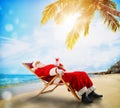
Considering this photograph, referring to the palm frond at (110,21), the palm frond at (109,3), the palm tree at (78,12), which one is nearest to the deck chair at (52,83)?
the palm tree at (78,12)

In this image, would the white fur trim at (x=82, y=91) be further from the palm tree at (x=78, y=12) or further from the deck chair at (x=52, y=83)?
the palm tree at (x=78, y=12)

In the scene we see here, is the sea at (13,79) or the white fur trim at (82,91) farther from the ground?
the sea at (13,79)

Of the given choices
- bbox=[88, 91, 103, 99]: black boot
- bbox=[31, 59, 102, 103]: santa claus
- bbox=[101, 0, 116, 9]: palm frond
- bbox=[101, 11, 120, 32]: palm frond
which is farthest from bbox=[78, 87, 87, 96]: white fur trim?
bbox=[101, 0, 116, 9]: palm frond

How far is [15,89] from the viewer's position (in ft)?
8.17

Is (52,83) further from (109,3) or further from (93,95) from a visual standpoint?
(109,3)

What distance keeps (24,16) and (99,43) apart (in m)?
0.74

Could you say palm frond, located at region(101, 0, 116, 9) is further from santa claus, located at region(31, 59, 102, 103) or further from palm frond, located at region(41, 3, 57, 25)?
santa claus, located at region(31, 59, 102, 103)

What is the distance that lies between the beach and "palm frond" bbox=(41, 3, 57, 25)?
0.58 meters

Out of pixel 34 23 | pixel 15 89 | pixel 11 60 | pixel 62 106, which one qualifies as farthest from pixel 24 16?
pixel 62 106

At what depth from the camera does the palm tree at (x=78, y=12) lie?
2.56 meters

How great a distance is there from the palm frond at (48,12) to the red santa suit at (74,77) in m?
0.41

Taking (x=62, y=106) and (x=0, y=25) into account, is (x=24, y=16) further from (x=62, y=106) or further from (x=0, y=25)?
(x=62, y=106)

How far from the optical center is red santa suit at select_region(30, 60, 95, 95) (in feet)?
8.16

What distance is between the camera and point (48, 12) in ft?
8.33
